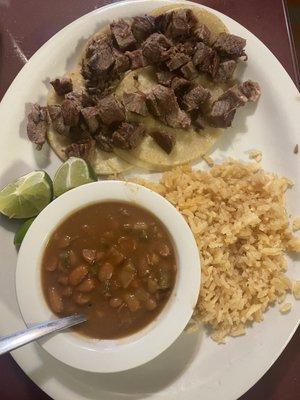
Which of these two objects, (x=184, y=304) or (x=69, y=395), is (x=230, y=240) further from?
(x=69, y=395)

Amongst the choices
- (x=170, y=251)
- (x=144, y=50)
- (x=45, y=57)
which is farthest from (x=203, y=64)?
(x=170, y=251)

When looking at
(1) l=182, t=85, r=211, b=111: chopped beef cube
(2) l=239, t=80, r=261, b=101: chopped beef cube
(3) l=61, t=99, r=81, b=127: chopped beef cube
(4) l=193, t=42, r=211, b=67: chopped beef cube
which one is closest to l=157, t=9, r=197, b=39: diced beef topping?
(4) l=193, t=42, r=211, b=67: chopped beef cube

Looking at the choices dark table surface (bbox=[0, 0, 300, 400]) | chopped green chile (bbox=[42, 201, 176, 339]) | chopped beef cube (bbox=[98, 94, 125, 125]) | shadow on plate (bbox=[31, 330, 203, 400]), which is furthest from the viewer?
dark table surface (bbox=[0, 0, 300, 400])

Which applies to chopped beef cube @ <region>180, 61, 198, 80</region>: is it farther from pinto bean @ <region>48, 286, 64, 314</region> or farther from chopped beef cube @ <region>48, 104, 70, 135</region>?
pinto bean @ <region>48, 286, 64, 314</region>

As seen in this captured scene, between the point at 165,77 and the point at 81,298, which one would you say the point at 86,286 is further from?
the point at 165,77

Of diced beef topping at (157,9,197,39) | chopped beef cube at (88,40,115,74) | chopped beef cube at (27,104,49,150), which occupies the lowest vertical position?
chopped beef cube at (27,104,49,150)

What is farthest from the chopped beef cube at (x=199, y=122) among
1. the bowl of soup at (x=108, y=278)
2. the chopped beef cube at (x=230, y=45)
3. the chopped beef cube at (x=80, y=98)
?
the bowl of soup at (x=108, y=278)

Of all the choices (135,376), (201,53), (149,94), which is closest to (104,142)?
(149,94)
